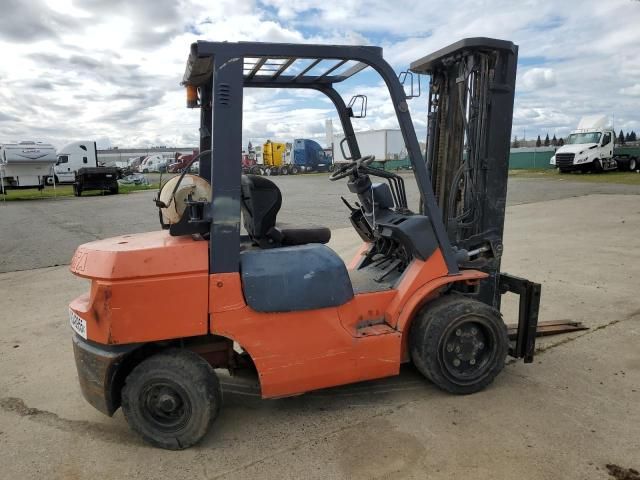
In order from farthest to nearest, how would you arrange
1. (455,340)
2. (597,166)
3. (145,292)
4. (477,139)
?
1. (597,166)
2. (477,139)
3. (455,340)
4. (145,292)

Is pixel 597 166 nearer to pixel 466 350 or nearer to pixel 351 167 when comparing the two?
pixel 466 350

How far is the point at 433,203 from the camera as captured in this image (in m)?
3.83

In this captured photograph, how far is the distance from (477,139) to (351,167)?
105cm

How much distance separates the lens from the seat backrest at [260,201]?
3769 millimetres

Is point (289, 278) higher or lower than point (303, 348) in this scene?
higher

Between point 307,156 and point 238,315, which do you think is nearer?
point 238,315

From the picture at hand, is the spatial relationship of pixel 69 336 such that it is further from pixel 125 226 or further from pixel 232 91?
pixel 125 226

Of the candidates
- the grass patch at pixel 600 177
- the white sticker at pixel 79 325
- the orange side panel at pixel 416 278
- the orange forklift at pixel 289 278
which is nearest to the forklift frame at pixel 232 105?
the orange forklift at pixel 289 278

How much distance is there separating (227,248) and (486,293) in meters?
2.35

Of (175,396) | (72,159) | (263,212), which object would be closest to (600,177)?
(263,212)

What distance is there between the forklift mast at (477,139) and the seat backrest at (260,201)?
150 centimetres

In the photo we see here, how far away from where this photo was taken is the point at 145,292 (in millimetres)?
3184

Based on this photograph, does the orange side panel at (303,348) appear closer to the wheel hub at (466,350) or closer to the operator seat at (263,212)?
the wheel hub at (466,350)

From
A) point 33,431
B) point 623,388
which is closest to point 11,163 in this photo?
point 33,431
